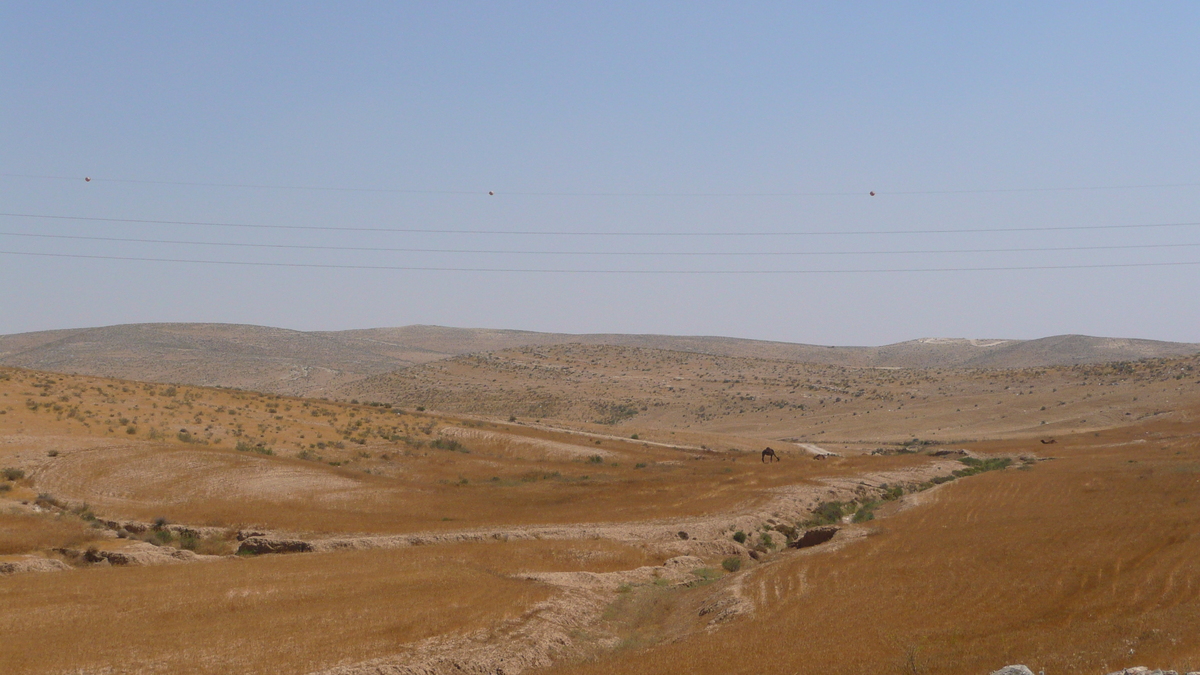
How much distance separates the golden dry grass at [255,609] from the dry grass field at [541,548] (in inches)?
3.7

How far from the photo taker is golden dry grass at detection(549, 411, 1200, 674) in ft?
46.2

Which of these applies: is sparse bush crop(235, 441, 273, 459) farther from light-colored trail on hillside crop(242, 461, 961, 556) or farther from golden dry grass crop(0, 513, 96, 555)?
light-colored trail on hillside crop(242, 461, 961, 556)

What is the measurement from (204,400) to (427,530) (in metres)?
37.6

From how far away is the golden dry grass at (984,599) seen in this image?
14.1m

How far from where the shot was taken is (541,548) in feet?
93.5

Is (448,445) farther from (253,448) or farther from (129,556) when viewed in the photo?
(129,556)

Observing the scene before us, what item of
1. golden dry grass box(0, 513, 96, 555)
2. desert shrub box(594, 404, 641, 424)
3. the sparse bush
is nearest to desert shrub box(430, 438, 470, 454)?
the sparse bush

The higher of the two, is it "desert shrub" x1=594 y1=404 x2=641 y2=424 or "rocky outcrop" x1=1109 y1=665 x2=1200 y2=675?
"rocky outcrop" x1=1109 y1=665 x2=1200 y2=675

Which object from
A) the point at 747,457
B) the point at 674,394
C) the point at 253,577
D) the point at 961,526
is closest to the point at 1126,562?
the point at 961,526

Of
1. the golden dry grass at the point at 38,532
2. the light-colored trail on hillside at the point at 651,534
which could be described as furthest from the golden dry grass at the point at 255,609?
the golden dry grass at the point at 38,532

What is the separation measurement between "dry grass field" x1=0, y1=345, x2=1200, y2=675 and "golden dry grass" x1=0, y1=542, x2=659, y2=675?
3.7 inches

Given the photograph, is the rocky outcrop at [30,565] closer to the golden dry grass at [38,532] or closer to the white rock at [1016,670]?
the golden dry grass at [38,532]

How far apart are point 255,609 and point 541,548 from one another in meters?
10.6

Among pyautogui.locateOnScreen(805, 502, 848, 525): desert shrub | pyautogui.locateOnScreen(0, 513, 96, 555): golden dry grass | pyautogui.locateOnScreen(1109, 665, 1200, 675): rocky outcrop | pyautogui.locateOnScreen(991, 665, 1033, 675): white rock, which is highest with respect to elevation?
pyautogui.locateOnScreen(1109, 665, 1200, 675): rocky outcrop
